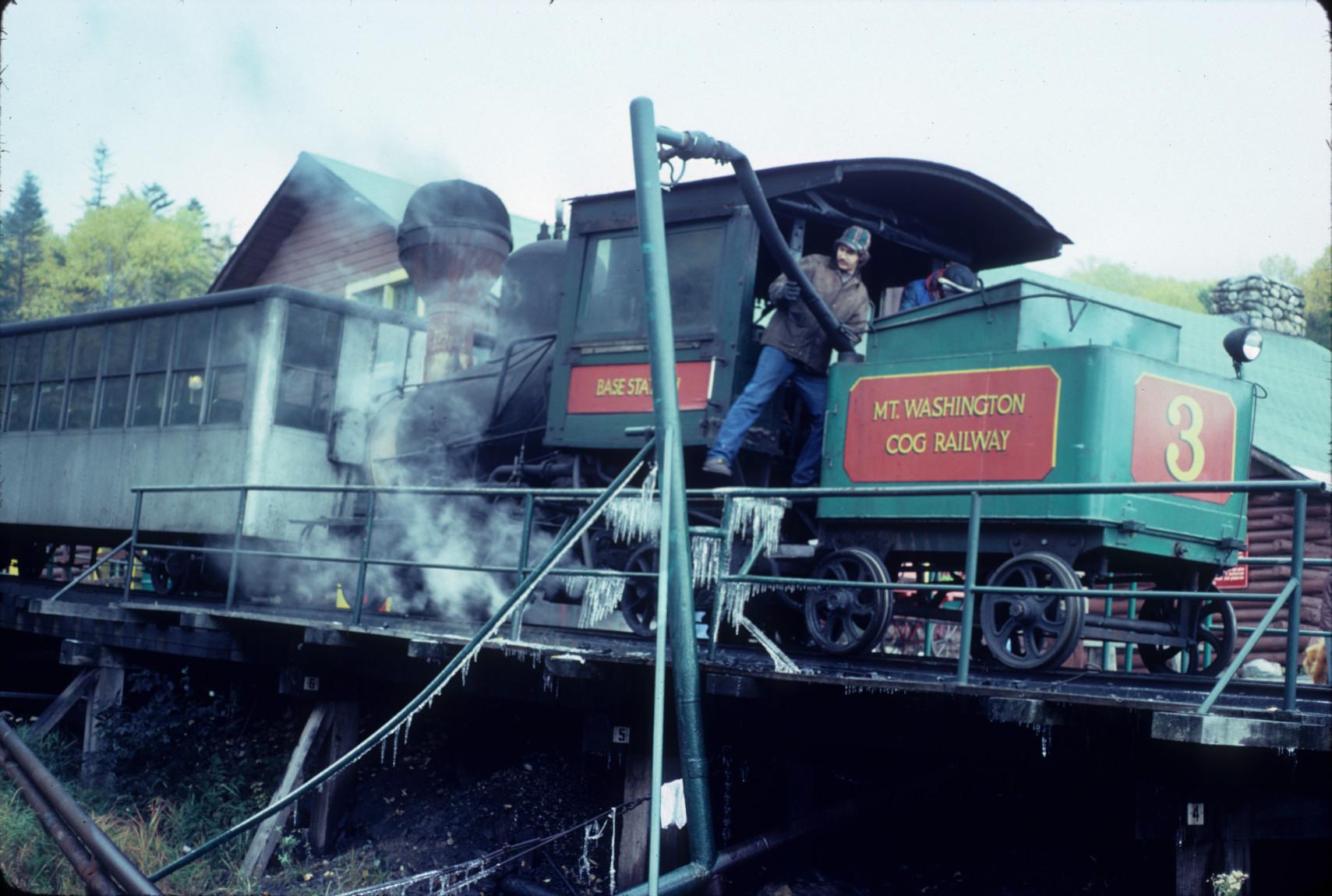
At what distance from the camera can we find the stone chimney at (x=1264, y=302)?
2431 cm

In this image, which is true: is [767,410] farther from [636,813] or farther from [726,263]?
[636,813]

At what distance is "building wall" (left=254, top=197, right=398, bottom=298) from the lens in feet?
67.9

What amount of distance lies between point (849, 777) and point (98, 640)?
20.1 feet

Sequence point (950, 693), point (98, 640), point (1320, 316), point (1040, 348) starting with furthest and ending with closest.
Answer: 1. point (1320, 316)
2. point (98, 640)
3. point (1040, 348)
4. point (950, 693)

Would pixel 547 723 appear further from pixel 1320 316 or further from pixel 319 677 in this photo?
pixel 1320 316

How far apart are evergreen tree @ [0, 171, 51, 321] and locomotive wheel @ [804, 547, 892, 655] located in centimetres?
3652

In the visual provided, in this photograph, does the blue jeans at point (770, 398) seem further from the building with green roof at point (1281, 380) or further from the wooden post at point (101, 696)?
the building with green roof at point (1281, 380)

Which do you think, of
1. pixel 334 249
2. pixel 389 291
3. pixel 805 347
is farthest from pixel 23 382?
pixel 805 347

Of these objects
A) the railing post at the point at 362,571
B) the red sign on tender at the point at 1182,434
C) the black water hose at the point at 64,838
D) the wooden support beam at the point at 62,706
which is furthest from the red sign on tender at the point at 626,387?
the wooden support beam at the point at 62,706

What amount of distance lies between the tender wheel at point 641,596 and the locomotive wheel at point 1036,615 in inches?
87.3

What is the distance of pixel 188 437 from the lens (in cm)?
1209

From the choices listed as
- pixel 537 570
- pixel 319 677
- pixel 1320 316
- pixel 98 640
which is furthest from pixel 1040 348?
pixel 1320 316

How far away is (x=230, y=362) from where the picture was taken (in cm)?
1201

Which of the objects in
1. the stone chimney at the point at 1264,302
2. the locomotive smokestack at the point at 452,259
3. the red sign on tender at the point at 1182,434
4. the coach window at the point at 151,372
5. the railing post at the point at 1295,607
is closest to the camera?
the railing post at the point at 1295,607
